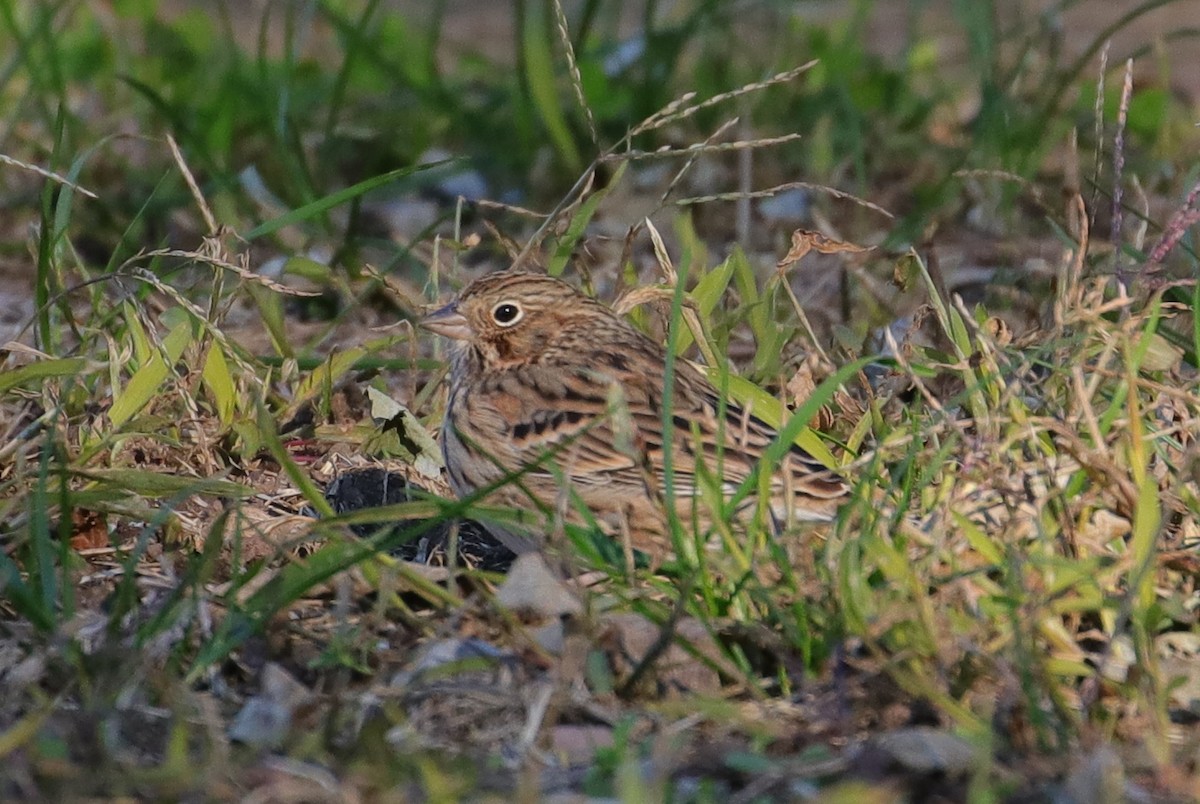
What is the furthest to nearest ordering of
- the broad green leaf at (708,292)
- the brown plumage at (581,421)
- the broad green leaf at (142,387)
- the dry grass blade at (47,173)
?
the broad green leaf at (708,292)
the broad green leaf at (142,387)
the dry grass blade at (47,173)
the brown plumage at (581,421)

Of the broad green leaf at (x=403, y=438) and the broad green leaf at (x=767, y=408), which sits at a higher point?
the broad green leaf at (x=767, y=408)

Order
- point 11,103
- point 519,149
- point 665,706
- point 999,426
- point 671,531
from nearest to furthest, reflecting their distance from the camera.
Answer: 1. point 665,706
2. point 671,531
3. point 999,426
4. point 519,149
5. point 11,103

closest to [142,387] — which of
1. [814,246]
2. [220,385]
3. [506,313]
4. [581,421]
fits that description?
[220,385]

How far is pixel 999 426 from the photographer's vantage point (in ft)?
12.0

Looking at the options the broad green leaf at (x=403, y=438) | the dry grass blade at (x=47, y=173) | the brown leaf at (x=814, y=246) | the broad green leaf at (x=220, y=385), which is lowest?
the broad green leaf at (x=403, y=438)

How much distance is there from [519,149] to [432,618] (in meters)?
4.05

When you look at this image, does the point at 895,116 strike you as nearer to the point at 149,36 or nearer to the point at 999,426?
the point at 149,36

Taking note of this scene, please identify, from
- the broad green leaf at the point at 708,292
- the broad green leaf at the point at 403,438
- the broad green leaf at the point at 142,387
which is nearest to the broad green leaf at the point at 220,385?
the broad green leaf at the point at 142,387

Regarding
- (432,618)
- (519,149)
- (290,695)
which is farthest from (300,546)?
(519,149)

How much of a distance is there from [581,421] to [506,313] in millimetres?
485

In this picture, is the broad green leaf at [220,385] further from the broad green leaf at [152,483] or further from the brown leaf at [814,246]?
the brown leaf at [814,246]

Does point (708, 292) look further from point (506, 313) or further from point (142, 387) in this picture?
point (142, 387)

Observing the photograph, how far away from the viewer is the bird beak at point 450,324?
4496mm

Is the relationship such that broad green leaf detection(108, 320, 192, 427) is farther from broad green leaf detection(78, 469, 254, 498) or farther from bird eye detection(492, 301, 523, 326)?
bird eye detection(492, 301, 523, 326)
